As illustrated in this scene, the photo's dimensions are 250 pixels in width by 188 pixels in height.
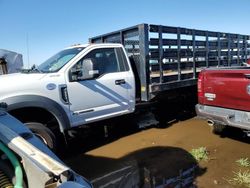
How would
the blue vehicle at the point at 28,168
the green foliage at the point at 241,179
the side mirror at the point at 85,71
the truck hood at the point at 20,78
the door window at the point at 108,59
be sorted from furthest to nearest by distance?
the door window at the point at 108,59, the side mirror at the point at 85,71, the truck hood at the point at 20,78, the green foliage at the point at 241,179, the blue vehicle at the point at 28,168

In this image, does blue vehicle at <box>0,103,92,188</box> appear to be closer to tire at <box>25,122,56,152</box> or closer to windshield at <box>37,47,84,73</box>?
tire at <box>25,122,56,152</box>

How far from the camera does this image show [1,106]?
10.2 feet

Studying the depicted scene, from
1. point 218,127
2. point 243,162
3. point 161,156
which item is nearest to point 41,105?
point 161,156

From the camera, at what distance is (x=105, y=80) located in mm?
5637

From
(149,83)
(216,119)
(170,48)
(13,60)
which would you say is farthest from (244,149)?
(13,60)

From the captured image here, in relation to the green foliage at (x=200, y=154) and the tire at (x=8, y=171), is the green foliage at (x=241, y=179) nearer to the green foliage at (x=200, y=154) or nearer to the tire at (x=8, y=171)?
the green foliage at (x=200, y=154)

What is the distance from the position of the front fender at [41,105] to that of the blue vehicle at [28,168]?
218cm

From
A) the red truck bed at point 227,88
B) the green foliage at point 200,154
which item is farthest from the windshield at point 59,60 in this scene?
the green foliage at point 200,154

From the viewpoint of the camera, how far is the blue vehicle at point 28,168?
198 centimetres

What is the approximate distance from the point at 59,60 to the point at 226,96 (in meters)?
3.34

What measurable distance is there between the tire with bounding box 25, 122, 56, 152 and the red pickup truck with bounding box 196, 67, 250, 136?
3.00 m

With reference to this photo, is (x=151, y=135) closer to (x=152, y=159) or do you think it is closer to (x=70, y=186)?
(x=152, y=159)

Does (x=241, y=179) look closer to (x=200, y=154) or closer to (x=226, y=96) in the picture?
(x=200, y=154)

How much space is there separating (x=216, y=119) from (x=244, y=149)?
2.52ft
